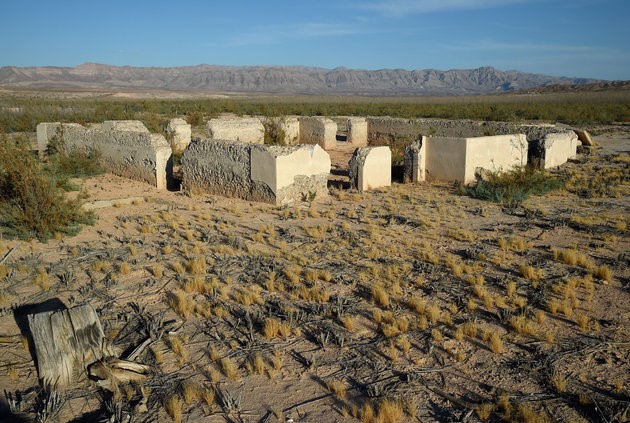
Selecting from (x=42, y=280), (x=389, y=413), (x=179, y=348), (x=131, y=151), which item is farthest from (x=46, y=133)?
(x=389, y=413)

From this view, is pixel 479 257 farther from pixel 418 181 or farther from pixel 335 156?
pixel 335 156

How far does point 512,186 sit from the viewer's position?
12.1 metres

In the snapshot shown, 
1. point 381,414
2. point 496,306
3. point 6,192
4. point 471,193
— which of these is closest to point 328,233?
point 496,306

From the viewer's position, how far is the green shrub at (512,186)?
11.5m

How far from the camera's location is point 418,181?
13680 millimetres

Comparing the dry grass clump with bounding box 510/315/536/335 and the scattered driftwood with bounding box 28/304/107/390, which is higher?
the scattered driftwood with bounding box 28/304/107/390

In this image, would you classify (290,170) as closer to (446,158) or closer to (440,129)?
(446,158)

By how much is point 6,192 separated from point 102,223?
6.14 ft

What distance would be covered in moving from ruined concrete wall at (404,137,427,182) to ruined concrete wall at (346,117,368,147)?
8.15 metres

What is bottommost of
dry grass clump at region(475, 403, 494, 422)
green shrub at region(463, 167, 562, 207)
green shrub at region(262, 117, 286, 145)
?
dry grass clump at region(475, 403, 494, 422)

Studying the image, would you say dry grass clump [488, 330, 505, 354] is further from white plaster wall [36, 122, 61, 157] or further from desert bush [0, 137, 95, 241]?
white plaster wall [36, 122, 61, 157]

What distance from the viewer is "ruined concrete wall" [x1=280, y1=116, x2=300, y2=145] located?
19734 mm

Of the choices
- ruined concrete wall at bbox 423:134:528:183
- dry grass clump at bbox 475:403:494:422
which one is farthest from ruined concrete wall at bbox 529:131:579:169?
dry grass clump at bbox 475:403:494:422

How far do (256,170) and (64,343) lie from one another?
7013 mm
